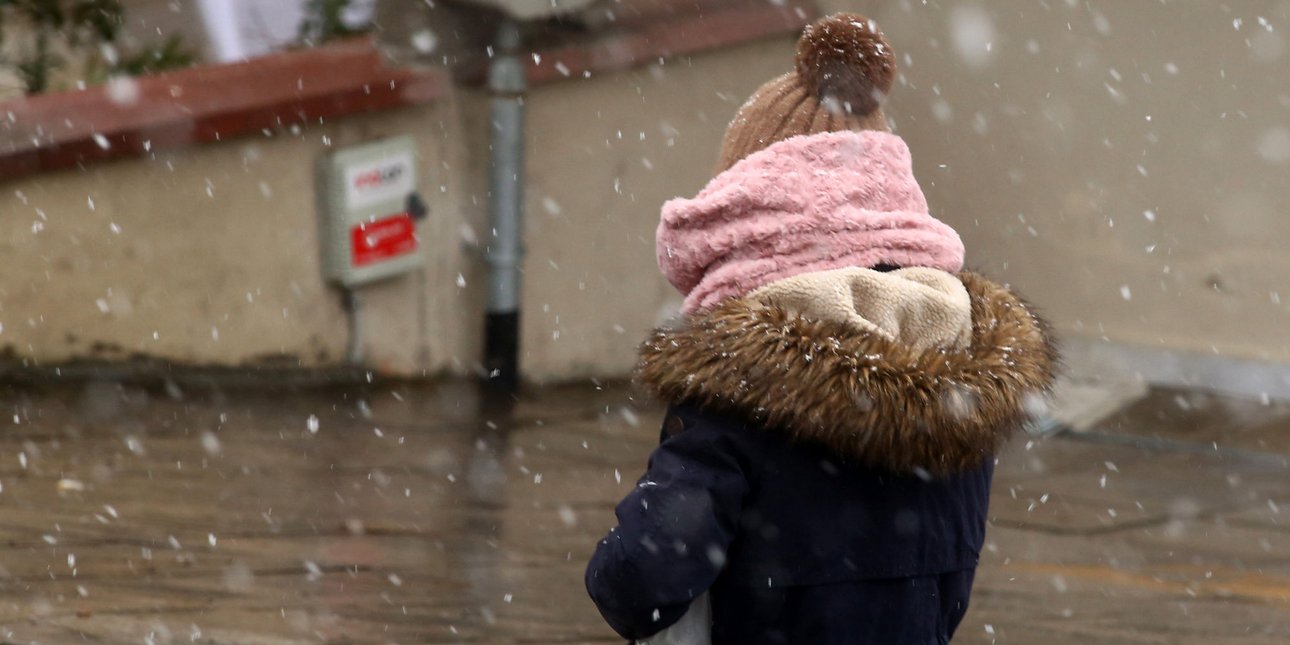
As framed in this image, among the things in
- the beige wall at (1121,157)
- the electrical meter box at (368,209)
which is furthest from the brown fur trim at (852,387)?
the beige wall at (1121,157)

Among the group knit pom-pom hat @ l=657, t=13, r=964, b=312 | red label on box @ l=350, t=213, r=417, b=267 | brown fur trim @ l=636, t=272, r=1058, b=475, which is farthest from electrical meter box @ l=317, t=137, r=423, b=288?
brown fur trim @ l=636, t=272, r=1058, b=475

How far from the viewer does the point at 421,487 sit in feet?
19.2

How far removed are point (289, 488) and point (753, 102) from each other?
145 inches

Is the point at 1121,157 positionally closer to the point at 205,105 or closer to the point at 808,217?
the point at 205,105

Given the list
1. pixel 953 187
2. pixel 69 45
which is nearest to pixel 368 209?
pixel 69 45

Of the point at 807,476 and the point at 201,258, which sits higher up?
the point at 807,476

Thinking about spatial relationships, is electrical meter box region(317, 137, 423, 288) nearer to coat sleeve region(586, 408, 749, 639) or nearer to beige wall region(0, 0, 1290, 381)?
beige wall region(0, 0, 1290, 381)

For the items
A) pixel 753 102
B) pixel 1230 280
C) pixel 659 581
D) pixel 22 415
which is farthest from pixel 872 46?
pixel 1230 280

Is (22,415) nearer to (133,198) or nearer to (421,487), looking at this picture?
(133,198)

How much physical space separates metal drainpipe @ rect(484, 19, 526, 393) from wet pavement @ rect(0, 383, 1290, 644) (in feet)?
0.90

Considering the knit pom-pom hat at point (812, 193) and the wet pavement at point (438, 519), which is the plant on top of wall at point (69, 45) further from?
the knit pom-pom hat at point (812, 193)

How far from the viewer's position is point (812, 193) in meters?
2.34

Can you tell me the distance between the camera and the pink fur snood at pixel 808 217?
2342 mm

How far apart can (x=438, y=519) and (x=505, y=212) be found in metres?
2.34
